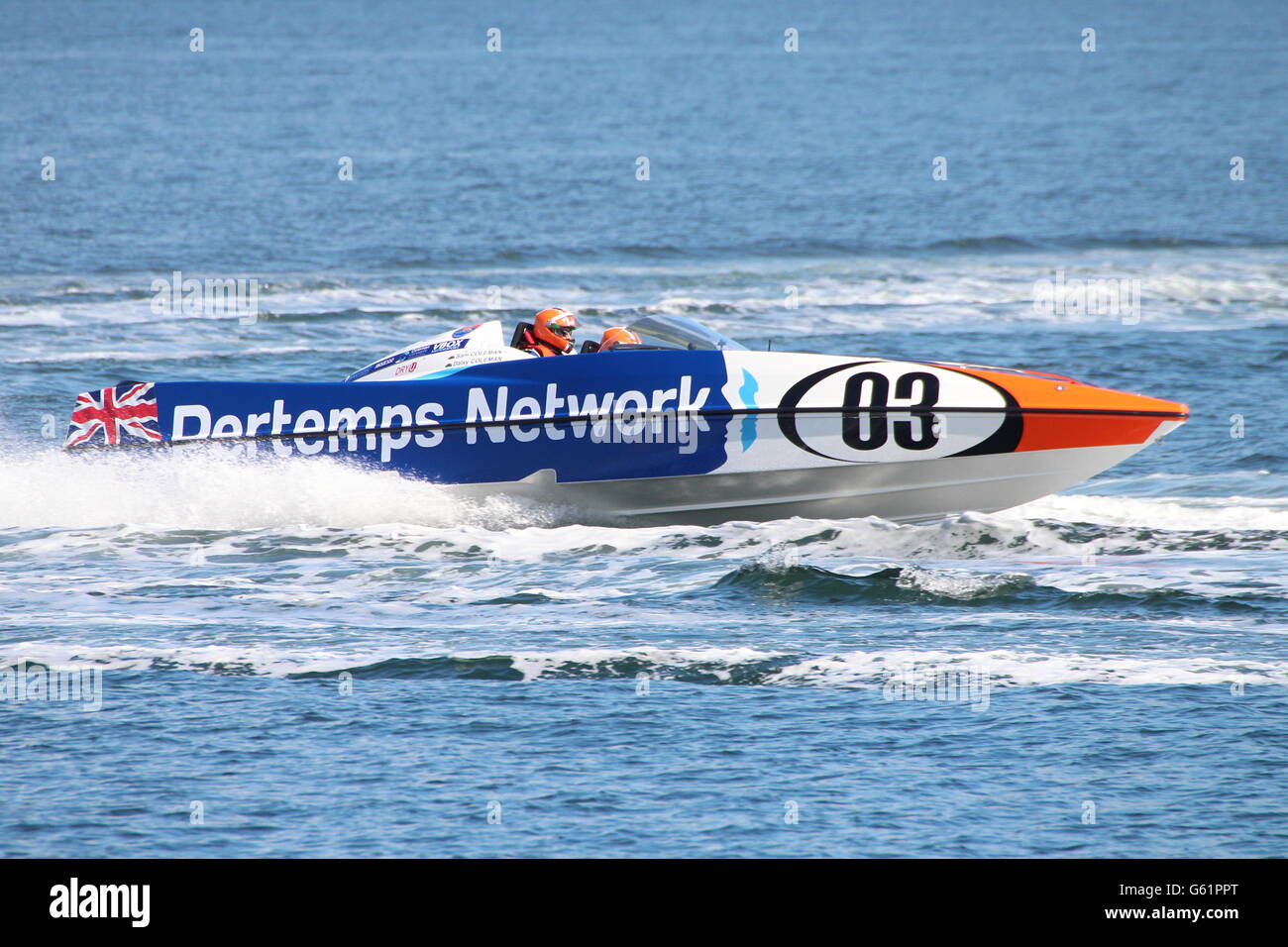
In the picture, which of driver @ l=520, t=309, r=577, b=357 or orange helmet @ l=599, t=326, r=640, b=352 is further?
driver @ l=520, t=309, r=577, b=357

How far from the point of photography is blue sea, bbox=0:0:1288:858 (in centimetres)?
651

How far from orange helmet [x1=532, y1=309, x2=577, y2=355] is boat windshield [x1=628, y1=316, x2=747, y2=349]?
504mm

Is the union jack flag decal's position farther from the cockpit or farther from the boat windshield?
the boat windshield

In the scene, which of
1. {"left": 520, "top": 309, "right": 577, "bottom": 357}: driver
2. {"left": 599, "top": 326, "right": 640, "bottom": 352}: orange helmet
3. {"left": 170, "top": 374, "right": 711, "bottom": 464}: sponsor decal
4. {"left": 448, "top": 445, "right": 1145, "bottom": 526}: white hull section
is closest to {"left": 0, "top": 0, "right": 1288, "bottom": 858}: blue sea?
{"left": 448, "top": 445, "right": 1145, "bottom": 526}: white hull section

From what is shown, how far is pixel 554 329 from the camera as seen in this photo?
11406 mm

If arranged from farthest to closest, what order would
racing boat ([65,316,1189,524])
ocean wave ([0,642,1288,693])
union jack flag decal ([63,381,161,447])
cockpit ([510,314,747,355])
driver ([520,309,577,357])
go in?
1. driver ([520,309,577,357])
2. union jack flag decal ([63,381,161,447])
3. cockpit ([510,314,747,355])
4. racing boat ([65,316,1189,524])
5. ocean wave ([0,642,1288,693])

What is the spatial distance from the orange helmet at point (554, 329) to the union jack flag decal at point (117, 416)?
2867mm

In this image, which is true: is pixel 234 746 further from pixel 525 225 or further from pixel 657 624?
pixel 525 225

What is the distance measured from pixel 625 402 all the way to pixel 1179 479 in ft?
16.3

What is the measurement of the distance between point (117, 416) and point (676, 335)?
4.17m

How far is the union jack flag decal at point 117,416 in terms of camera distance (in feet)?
36.9

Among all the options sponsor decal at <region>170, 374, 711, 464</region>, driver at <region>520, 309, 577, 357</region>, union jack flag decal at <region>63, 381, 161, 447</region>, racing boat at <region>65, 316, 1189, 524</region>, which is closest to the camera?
racing boat at <region>65, 316, 1189, 524</region>
